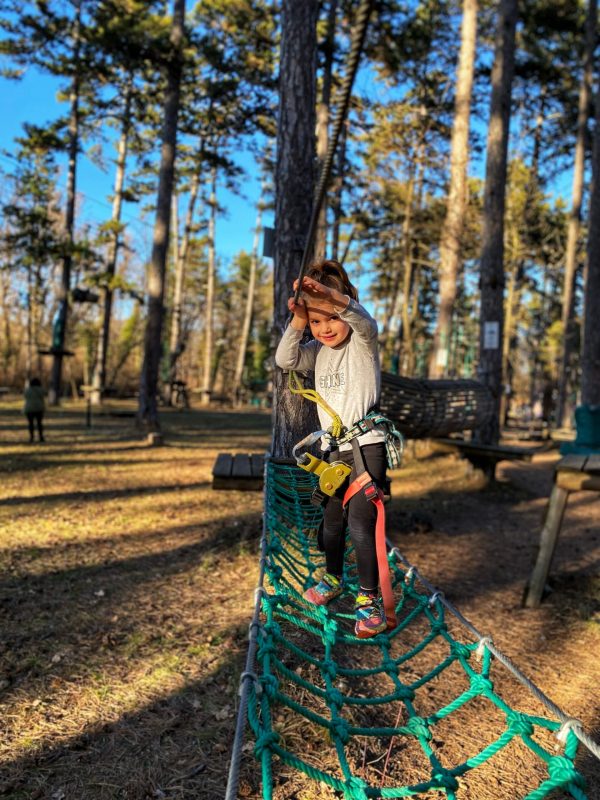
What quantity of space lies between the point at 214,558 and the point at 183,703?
1.84m

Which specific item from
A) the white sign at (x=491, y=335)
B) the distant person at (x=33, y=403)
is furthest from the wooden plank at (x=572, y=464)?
the distant person at (x=33, y=403)

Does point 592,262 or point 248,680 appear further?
point 592,262

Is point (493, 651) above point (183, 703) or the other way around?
above

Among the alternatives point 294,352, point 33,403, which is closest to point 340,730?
point 294,352

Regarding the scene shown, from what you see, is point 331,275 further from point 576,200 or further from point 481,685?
point 576,200

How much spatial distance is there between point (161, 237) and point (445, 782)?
10.9 metres

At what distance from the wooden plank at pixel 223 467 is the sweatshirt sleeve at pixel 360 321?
2119mm

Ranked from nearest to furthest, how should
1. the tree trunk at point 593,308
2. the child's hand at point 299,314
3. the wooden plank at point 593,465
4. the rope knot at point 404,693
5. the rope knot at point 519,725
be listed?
the rope knot at point 519,725 → the rope knot at point 404,693 → the child's hand at point 299,314 → the wooden plank at point 593,465 → the tree trunk at point 593,308

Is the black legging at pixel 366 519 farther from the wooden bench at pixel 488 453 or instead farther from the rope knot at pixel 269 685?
the wooden bench at pixel 488 453

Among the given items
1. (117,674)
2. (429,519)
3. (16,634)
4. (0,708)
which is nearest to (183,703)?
(117,674)

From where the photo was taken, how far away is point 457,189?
9867 millimetres

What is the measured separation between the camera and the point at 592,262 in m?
10.7

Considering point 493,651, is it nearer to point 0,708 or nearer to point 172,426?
point 0,708

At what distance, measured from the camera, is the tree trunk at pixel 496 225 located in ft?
25.9
